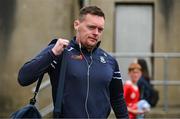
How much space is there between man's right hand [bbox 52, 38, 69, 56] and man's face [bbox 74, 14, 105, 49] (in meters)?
0.30

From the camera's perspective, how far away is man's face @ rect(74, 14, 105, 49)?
486cm

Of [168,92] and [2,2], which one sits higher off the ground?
[2,2]

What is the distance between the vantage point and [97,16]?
4.91 meters

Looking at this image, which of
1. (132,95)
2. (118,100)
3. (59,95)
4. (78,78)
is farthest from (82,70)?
(132,95)

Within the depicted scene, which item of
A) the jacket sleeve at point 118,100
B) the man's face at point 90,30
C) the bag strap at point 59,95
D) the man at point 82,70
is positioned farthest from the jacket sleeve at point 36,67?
the jacket sleeve at point 118,100

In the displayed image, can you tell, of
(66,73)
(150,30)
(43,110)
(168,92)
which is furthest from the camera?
(150,30)

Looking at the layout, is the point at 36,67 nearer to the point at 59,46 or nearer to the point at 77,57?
the point at 59,46

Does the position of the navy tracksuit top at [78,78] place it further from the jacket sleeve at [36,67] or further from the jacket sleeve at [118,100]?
the jacket sleeve at [118,100]

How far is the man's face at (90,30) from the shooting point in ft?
15.9

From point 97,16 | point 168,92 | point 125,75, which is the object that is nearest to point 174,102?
point 168,92

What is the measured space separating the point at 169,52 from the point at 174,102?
119 centimetres

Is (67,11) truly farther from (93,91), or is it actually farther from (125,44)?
(93,91)

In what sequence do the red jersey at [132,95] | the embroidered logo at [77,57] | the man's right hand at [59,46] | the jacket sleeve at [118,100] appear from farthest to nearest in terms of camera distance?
the red jersey at [132,95] → the jacket sleeve at [118,100] → the embroidered logo at [77,57] → the man's right hand at [59,46]

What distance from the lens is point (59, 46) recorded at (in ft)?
15.1
